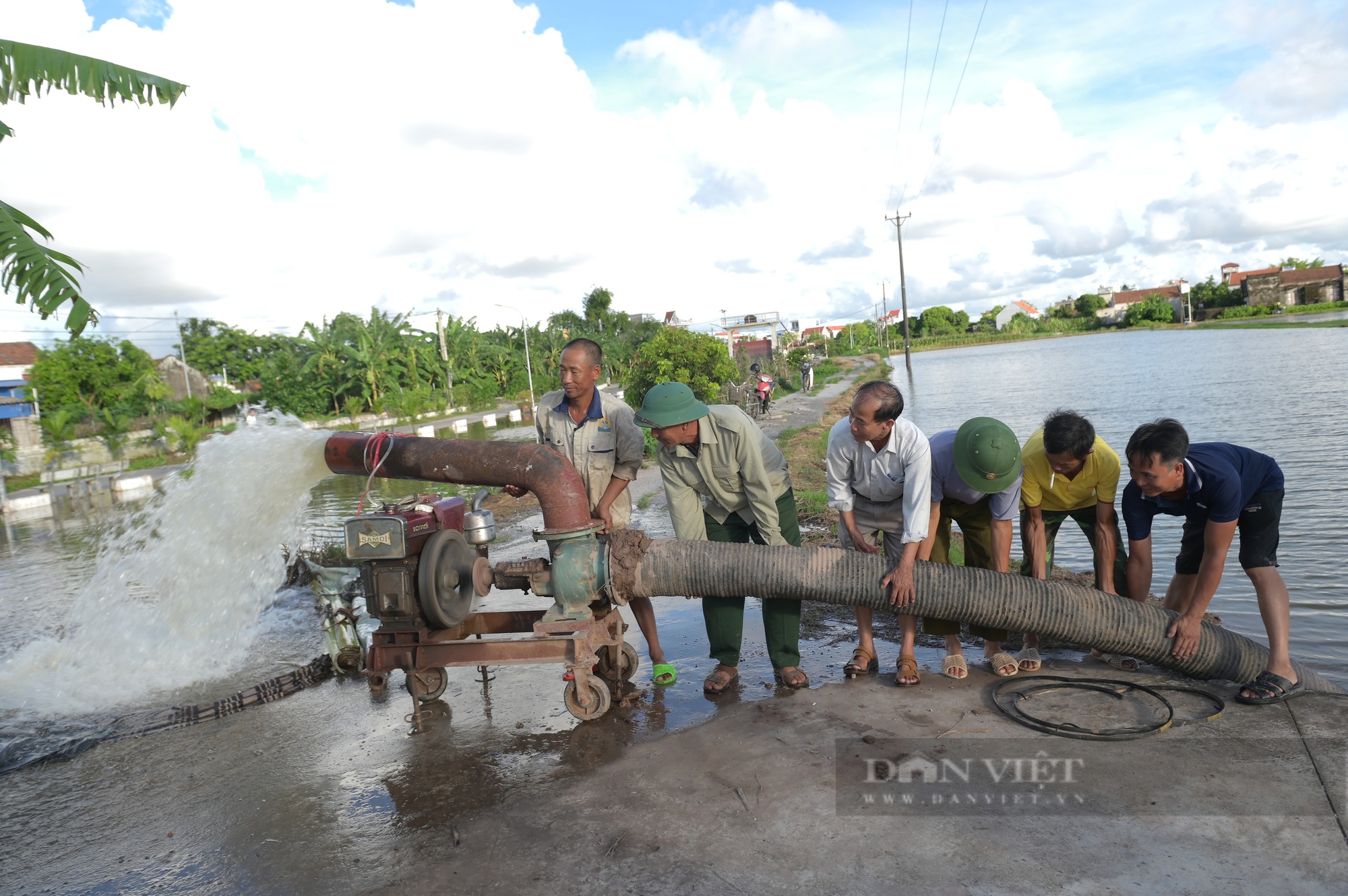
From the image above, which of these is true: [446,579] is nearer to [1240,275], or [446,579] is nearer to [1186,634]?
[1186,634]

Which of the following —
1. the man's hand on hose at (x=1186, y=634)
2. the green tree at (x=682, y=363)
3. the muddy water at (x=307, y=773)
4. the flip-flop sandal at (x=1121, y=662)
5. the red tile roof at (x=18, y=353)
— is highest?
the red tile roof at (x=18, y=353)

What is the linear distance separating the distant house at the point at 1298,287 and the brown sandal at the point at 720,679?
84.6 metres

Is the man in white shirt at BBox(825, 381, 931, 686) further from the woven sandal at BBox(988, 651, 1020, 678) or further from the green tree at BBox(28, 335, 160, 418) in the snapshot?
the green tree at BBox(28, 335, 160, 418)

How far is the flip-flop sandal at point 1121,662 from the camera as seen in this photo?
4.05m

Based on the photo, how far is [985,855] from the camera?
2602 mm

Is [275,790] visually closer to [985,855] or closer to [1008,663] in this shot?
[985,855]

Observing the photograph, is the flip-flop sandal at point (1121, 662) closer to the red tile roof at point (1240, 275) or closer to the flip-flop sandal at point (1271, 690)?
the flip-flop sandal at point (1271, 690)

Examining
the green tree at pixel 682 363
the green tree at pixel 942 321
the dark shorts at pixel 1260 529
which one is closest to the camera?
the dark shorts at pixel 1260 529

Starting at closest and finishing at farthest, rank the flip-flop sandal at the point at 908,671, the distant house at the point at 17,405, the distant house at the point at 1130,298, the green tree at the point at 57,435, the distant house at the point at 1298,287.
Result: the flip-flop sandal at the point at 908,671
the green tree at the point at 57,435
the distant house at the point at 17,405
the distant house at the point at 1298,287
the distant house at the point at 1130,298

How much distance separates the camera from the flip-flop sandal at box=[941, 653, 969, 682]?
4.08 m

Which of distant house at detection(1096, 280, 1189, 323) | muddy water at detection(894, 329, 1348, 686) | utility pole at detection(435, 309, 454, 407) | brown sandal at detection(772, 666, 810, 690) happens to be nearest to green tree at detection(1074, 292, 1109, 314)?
distant house at detection(1096, 280, 1189, 323)

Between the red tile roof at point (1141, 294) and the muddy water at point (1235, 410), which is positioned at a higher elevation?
the red tile roof at point (1141, 294)

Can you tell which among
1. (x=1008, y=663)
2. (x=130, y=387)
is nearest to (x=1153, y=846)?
(x=1008, y=663)

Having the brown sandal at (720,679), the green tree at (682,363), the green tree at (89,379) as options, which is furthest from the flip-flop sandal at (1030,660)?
the green tree at (89,379)
